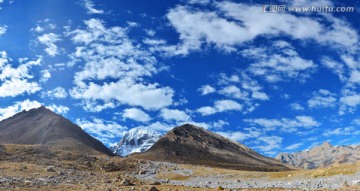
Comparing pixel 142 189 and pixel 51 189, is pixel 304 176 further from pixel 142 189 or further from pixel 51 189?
pixel 51 189

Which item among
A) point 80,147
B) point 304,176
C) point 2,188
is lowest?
point 2,188

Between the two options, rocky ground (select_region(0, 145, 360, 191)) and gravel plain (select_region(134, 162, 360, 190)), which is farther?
rocky ground (select_region(0, 145, 360, 191))

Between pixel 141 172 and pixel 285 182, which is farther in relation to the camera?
pixel 141 172

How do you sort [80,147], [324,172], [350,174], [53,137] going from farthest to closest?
[53,137]
[80,147]
[324,172]
[350,174]

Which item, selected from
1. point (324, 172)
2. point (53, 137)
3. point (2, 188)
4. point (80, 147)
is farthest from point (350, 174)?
point (53, 137)

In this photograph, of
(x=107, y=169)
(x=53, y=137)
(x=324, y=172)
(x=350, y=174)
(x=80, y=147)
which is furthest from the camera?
(x=53, y=137)

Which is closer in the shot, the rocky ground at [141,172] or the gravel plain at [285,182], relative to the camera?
the gravel plain at [285,182]

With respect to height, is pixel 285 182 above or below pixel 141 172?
below

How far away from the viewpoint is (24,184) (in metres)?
39.3

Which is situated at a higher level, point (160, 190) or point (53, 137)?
point (53, 137)

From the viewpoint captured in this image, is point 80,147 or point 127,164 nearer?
point 127,164

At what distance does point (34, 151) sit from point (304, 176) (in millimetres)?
74757

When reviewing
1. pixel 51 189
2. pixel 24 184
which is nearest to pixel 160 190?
pixel 51 189

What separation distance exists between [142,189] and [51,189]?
9100 millimetres
